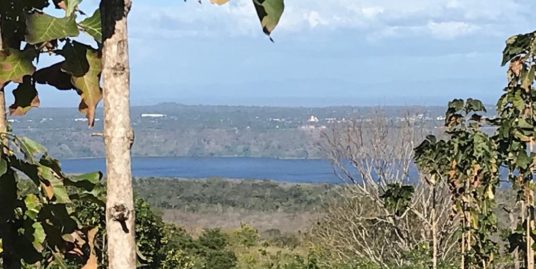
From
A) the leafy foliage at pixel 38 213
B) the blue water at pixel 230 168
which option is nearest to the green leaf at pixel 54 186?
the leafy foliage at pixel 38 213

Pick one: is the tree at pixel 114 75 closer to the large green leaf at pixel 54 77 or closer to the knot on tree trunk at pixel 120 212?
the knot on tree trunk at pixel 120 212

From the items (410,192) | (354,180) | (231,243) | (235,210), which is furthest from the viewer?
(235,210)

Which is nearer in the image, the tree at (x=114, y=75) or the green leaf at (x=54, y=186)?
the tree at (x=114, y=75)

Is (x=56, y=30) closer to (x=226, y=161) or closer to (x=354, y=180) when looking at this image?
(x=354, y=180)

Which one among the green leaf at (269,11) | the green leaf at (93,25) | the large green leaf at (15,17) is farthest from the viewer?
the large green leaf at (15,17)

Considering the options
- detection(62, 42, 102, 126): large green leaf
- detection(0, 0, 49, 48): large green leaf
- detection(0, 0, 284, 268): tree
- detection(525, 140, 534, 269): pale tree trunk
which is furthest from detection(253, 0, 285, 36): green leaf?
detection(525, 140, 534, 269): pale tree trunk

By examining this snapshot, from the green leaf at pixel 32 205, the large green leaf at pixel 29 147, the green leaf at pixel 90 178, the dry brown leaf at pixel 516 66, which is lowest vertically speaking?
the green leaf at pixel 32 205

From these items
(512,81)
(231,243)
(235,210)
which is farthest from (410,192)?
(235,210)

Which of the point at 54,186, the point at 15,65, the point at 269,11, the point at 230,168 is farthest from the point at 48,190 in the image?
the point at 230,168
